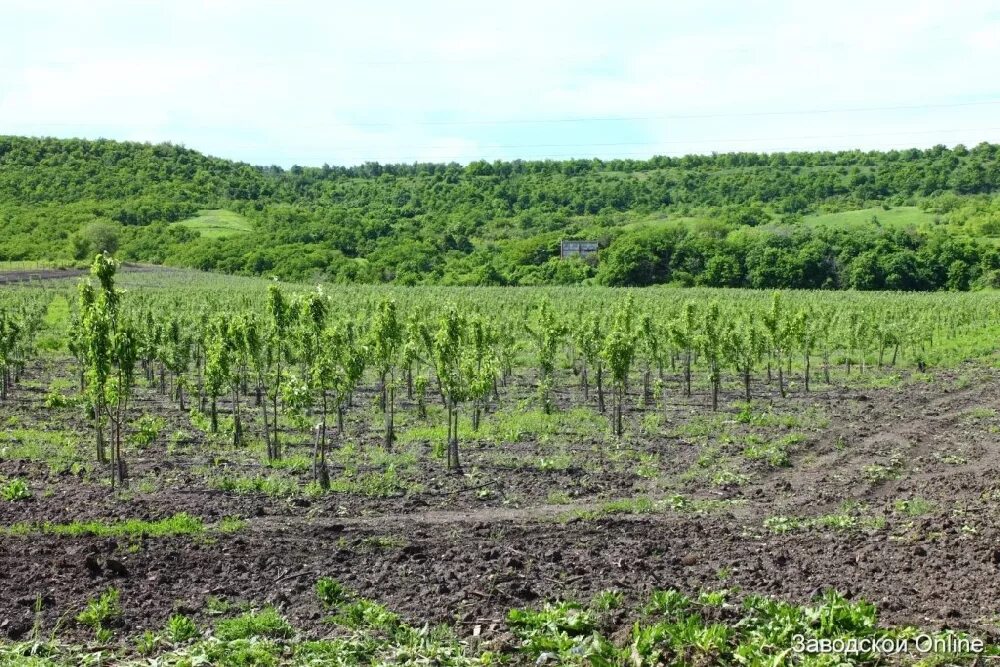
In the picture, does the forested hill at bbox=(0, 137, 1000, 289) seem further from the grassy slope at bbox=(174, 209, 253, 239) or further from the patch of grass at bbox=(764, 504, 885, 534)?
the patch of grass at bbox=(764, 504, 885, 534)

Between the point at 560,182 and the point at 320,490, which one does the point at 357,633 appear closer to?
the point at 320,490

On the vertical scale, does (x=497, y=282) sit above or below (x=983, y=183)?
below

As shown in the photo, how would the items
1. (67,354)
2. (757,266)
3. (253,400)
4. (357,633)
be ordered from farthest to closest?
(757,266), (67,354), (253,400), (357,633)

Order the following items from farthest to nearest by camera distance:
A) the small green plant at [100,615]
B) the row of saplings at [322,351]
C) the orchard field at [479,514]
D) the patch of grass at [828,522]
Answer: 1. the row of saplings at [322,351]
2. the patch of grass at [828,522]
3. the small green plant at [100,615]
4. the orchard field at [479,514]

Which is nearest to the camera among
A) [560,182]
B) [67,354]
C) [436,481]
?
[436,481]

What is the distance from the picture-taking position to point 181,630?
1062 centimetres

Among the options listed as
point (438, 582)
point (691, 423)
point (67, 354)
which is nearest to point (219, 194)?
point (67, 354)

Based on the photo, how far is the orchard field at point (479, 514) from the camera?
1034 centimetres

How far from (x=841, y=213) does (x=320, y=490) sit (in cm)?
14377

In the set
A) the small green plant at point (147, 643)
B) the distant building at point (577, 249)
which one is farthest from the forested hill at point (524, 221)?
the small green plant at point (147, 643)

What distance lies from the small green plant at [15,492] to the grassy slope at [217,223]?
4888 inches

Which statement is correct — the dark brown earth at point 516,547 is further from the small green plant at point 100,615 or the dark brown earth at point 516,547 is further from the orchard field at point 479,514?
the small green plant at point 100,615

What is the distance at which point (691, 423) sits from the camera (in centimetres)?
2845

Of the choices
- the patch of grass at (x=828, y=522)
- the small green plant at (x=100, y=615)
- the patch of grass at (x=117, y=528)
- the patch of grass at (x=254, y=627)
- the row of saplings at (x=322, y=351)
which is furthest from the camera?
the row of saplings at (x=322, y=351)
